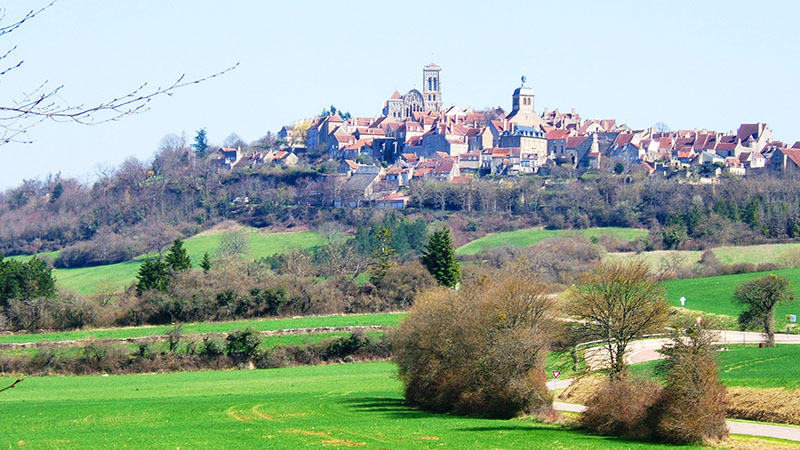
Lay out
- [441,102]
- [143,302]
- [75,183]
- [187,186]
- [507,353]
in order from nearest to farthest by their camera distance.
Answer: [507,353] → [143,302] → [187,186] → [75,183] → [441,102]

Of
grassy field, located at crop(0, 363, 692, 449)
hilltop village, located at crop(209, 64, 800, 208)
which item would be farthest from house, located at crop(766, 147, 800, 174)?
grassy field, located at crop(0, 363, 692, 449)

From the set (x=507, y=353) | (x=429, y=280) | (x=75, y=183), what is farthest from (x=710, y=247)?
(x=75, y=183)

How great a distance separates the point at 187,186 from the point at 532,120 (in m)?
42.9

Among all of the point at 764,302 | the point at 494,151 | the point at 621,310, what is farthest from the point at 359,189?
the point at 621,310

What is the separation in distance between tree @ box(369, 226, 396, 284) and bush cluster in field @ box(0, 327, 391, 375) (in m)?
13.2

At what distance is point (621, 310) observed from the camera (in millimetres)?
32250

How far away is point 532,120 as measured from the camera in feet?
436

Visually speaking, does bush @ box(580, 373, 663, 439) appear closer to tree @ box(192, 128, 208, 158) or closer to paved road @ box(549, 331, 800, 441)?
paved road @ box(549, 331, 800, 441)

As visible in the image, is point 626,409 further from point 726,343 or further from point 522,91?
point 522,91

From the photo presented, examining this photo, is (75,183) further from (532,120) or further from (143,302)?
(143,302)

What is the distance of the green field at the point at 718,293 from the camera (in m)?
54.2

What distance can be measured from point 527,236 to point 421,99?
63703 millimetres

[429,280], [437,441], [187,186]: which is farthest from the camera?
[187,186]

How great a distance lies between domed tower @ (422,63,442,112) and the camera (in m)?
156
